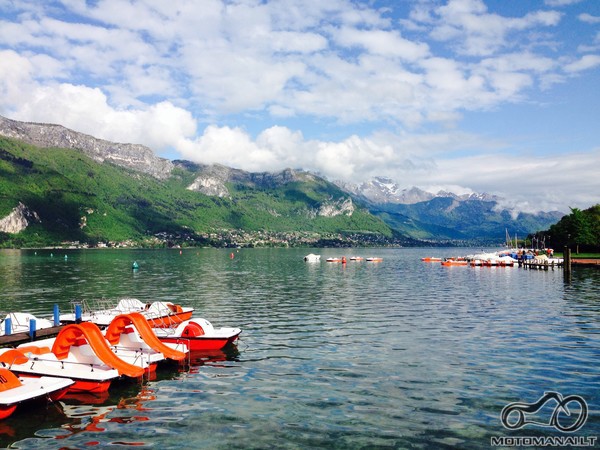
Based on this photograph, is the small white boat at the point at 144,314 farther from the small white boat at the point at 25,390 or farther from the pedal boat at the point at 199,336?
the small white boat at the point at 25,390

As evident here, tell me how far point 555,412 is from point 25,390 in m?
28.6

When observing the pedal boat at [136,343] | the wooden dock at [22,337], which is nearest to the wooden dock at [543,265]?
the pedal boat at [136,343]

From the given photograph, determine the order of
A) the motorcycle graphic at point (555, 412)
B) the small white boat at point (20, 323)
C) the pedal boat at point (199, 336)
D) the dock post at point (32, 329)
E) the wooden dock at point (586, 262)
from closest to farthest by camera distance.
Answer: the motorcycle graphic at point (555, 412), the pedal boat at point (199, 336), the dock post at point (32, 329), the small white boat at point (20, 323), the wooden dock at point (586, 262)

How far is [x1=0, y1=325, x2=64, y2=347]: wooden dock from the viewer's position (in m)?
41.1

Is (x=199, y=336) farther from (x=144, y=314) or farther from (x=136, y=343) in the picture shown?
(x=144, y=314)

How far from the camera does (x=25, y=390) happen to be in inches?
1008

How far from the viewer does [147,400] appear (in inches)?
1115

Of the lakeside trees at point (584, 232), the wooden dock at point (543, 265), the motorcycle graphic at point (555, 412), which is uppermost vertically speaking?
the lakeside trees at point (584, 232)

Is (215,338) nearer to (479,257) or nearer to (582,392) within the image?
(582,392)

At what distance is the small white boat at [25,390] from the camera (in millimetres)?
24573

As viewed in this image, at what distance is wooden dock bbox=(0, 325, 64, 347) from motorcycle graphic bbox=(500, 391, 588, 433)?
39341 mm

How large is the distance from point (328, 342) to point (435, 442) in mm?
22069

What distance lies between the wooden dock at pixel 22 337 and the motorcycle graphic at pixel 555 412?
3934cm

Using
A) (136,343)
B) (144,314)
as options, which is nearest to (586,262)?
(144,314)
